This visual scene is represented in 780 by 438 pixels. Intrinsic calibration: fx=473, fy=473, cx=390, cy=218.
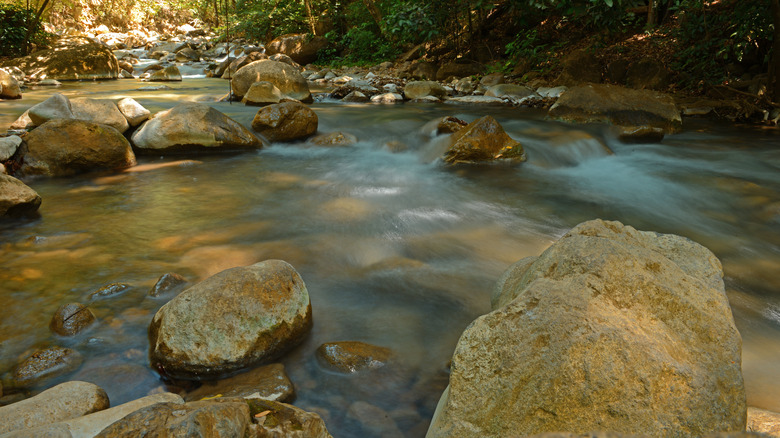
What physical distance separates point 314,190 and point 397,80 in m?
10.1

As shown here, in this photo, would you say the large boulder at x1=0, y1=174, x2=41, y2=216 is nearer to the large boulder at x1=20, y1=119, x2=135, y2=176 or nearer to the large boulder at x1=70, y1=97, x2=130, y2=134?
the large boulder at x1=20, y1=119, x2=135, y2=176

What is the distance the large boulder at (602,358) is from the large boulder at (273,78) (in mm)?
Result: 10977

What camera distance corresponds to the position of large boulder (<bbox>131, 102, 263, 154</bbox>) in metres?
7.38

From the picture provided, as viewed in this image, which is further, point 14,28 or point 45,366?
point 14,28

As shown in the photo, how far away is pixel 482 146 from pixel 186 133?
15.1 feet

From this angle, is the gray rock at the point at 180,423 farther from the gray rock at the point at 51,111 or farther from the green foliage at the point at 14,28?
the green foliage at the point at 14,28

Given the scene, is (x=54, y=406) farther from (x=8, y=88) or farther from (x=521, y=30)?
(x=521, y=30)

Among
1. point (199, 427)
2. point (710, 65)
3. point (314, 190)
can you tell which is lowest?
point (314, 190)

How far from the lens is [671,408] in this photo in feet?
5.30

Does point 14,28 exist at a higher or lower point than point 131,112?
higher

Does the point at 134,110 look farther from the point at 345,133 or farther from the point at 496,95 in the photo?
the point at 496,95

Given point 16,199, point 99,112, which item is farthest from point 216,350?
point 99,112

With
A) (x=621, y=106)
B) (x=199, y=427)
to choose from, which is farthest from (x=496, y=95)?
(x=199, y=427)

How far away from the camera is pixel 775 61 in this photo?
28.5 ft
